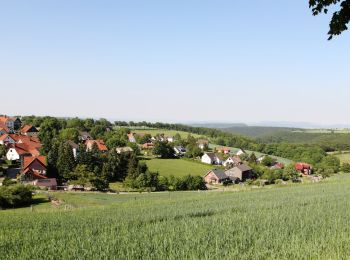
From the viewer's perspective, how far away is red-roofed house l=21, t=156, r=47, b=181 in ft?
217

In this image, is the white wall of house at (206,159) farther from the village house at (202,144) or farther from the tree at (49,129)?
the tree at (49,129)

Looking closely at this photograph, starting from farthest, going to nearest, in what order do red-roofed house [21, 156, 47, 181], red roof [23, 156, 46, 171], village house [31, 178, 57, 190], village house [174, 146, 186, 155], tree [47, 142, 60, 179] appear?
village house [174, 146, 186, 155] → tree [47, 142, 60, 179] → red roof [23, 156, 46, 171] → red-roofed house [21, 156, 47, 181] → village house [31, 178, 57, 190]

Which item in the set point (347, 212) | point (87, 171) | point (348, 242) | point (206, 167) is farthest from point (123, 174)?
point (348, 242)

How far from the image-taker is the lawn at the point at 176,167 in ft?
292

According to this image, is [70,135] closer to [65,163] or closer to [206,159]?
[65,163]

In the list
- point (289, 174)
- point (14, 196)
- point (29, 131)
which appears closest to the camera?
point (14, 196)

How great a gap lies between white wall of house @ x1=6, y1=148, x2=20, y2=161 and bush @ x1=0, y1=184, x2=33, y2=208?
4316 cm

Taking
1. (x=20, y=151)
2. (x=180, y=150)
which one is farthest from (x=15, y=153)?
(x=180, y=150)

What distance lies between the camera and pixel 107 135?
12738cm

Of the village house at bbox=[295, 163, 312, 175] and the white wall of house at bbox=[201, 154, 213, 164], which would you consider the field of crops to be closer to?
the white wall of house at bbox=[201, 154, 213, 164]

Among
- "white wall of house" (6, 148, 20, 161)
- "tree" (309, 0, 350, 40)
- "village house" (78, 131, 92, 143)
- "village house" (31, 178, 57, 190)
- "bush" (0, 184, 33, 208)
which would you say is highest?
"tree" (309, 0, 350, 40)

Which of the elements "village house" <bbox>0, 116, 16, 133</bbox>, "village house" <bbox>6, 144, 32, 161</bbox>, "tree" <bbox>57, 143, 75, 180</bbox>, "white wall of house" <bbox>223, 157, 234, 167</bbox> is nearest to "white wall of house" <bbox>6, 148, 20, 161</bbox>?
"village house" <bbox>6, 144, 32, 161</bbox>

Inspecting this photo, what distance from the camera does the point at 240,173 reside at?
9631 centimetres

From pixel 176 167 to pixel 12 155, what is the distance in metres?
39.6
